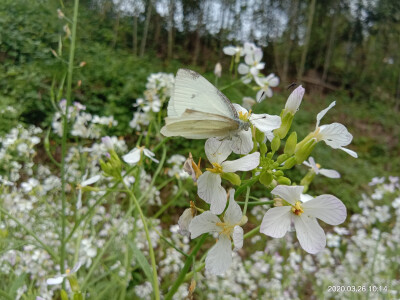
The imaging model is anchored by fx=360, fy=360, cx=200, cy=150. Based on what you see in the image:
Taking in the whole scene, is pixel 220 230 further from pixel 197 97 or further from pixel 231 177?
pixel 197 97

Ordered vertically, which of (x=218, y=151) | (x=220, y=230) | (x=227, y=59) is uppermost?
(x=218, y=151)

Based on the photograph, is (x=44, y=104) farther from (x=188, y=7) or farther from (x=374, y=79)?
(x=374, y=79)

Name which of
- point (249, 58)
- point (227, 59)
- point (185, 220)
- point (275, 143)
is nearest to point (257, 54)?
point (249, 58)

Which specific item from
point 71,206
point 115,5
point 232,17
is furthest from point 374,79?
point 71,206

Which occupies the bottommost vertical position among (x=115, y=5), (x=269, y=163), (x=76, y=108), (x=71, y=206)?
(x=71, y=206)

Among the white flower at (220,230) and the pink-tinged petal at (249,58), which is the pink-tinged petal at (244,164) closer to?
the white flower at (220,230)

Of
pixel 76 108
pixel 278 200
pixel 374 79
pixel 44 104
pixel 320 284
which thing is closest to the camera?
pixel 278 200
